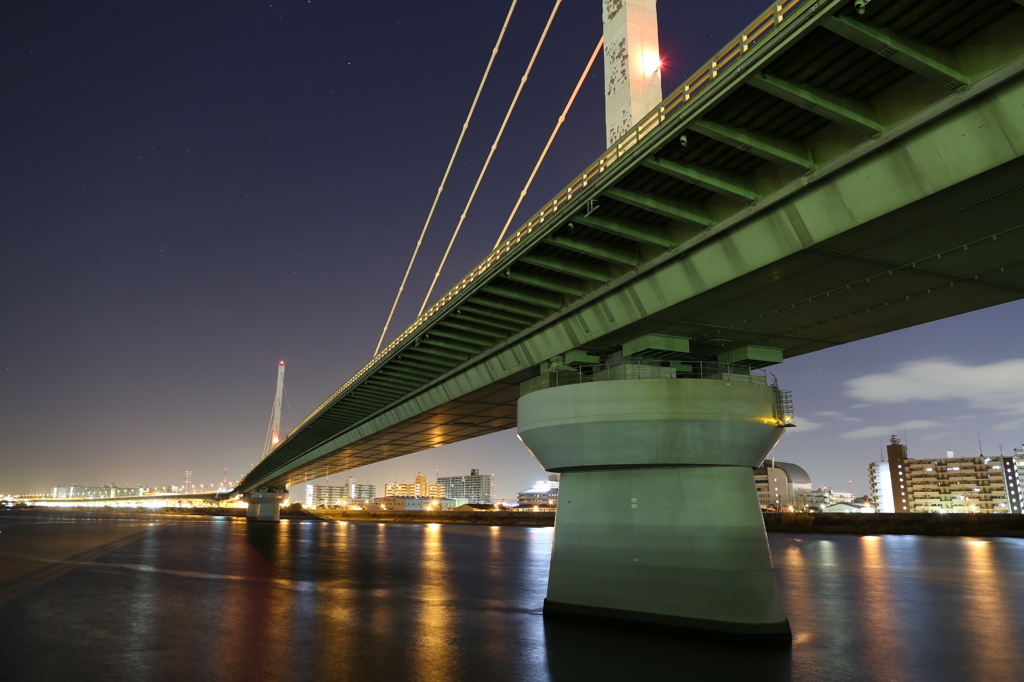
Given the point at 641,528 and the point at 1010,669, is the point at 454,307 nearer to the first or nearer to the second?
the point at 641,528

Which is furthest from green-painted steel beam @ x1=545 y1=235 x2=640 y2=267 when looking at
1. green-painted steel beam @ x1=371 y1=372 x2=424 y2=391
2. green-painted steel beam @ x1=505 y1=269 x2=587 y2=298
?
green-painted steel beam @ x1=371 y1=372 x2=424 y2=391

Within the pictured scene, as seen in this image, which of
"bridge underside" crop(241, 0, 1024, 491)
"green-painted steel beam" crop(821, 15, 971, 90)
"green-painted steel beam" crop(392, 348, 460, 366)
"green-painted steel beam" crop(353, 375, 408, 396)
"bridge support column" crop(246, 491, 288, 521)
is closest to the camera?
"green-painted steel beam" crop(821, 15, 971, 90)

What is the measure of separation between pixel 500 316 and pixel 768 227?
1182 centimetres

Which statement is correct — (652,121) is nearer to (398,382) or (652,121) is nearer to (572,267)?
(572,267)

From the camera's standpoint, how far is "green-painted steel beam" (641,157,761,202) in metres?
13.9


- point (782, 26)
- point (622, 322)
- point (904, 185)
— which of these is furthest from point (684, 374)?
point (782, 26)

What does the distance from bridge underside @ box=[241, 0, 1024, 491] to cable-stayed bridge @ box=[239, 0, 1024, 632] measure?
1.7 inches

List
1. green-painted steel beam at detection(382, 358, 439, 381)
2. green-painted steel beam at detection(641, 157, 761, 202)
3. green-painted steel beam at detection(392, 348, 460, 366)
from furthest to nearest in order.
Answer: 1. green-painted steel beam at detection(382, 358, 439, 381)
2. green-painted steel beam at detection(392, 348, 460, 366)
3. green-painted steel beam at detection(641, 157, 761, 202)

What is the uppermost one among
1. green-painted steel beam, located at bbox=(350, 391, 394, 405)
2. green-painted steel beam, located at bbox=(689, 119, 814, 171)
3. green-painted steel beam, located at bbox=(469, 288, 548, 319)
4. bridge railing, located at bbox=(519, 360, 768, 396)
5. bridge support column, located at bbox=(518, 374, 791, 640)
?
green-painted steel beam, located at bbox=(689, 119, 814, 171)

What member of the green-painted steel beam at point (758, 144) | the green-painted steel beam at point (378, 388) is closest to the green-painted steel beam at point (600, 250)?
the green-painted steel beam at point (758, 144)

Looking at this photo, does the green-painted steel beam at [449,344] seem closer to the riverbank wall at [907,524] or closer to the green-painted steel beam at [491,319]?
the green-painted steel beam at [491,319]

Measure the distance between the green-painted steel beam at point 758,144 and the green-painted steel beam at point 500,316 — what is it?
41.2ft

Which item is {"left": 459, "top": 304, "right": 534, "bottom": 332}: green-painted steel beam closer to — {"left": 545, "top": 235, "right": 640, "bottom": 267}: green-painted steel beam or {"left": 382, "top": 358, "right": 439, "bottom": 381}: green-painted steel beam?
{"left": 545, "top": 235, "right": 640, "bottom": 267}: green-painted steel beam

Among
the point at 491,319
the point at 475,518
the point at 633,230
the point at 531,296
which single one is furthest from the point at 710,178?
the point at 475,518
